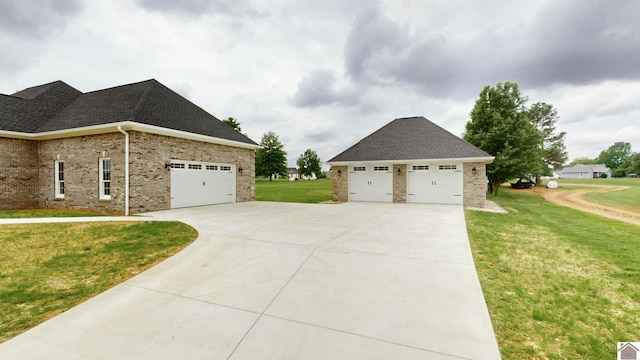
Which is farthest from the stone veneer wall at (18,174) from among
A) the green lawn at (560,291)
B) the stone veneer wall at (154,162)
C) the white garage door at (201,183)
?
the green lawn at (560,291)

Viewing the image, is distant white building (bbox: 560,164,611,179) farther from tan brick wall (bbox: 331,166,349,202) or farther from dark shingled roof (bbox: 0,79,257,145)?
dark shingled roof (bbox: 0,79,257,145)

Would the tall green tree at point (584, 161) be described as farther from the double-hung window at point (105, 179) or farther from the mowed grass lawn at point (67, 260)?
the double-hung window at point (105, 179)

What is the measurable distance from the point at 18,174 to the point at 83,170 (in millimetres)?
4106

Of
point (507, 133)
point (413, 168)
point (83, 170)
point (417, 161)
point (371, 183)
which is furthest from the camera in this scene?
point (507, 133)

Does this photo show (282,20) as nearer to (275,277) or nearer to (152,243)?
(152,243)

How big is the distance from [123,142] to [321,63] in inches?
461

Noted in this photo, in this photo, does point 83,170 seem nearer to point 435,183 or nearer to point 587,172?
point 435,183

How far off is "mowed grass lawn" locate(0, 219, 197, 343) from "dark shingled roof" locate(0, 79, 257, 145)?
4998 mm

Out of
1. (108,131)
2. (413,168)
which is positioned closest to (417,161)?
(413,168)

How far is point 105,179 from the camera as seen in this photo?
10859 millimetres

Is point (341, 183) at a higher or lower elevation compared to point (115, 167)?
lower

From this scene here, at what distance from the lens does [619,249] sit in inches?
242

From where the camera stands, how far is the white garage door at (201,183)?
1174cm

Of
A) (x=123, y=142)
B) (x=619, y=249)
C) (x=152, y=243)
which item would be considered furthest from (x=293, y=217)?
(x=619, y=249)
